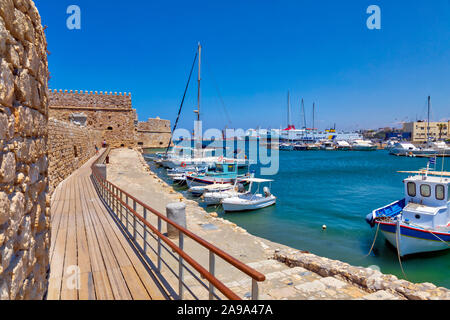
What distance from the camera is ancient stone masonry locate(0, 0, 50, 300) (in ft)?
6.26

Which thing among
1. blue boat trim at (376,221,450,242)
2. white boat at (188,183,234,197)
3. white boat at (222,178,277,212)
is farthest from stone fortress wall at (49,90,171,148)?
blue boat trim at (376,221,450,242)

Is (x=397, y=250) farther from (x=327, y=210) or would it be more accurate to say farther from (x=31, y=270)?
(x=31, y=270)

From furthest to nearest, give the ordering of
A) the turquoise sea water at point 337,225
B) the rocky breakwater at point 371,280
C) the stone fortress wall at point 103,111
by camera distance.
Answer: the stone fortress wall at point 103,111, the turquoise sea water at point 337,225, the rocky breakwater at point 371,280

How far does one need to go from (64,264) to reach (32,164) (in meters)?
2.19

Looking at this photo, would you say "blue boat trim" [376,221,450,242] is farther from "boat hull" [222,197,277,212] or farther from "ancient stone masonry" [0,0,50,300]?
"ancient stone masonry" [0,0,50,300]

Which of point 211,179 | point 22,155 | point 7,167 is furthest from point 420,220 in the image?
point 211,179

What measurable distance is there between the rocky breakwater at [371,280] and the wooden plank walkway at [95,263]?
12.5 ft

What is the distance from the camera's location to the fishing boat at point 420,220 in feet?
36.3

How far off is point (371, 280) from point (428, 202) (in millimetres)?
9658

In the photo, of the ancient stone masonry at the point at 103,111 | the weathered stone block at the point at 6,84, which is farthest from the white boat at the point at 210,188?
the weathered stone block at the point at 6,84

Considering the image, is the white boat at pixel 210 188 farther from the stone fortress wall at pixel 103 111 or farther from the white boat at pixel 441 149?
the white boat at pixel 441 149

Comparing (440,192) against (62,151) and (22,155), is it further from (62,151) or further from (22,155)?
(62,151)

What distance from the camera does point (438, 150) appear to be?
2576 inches
